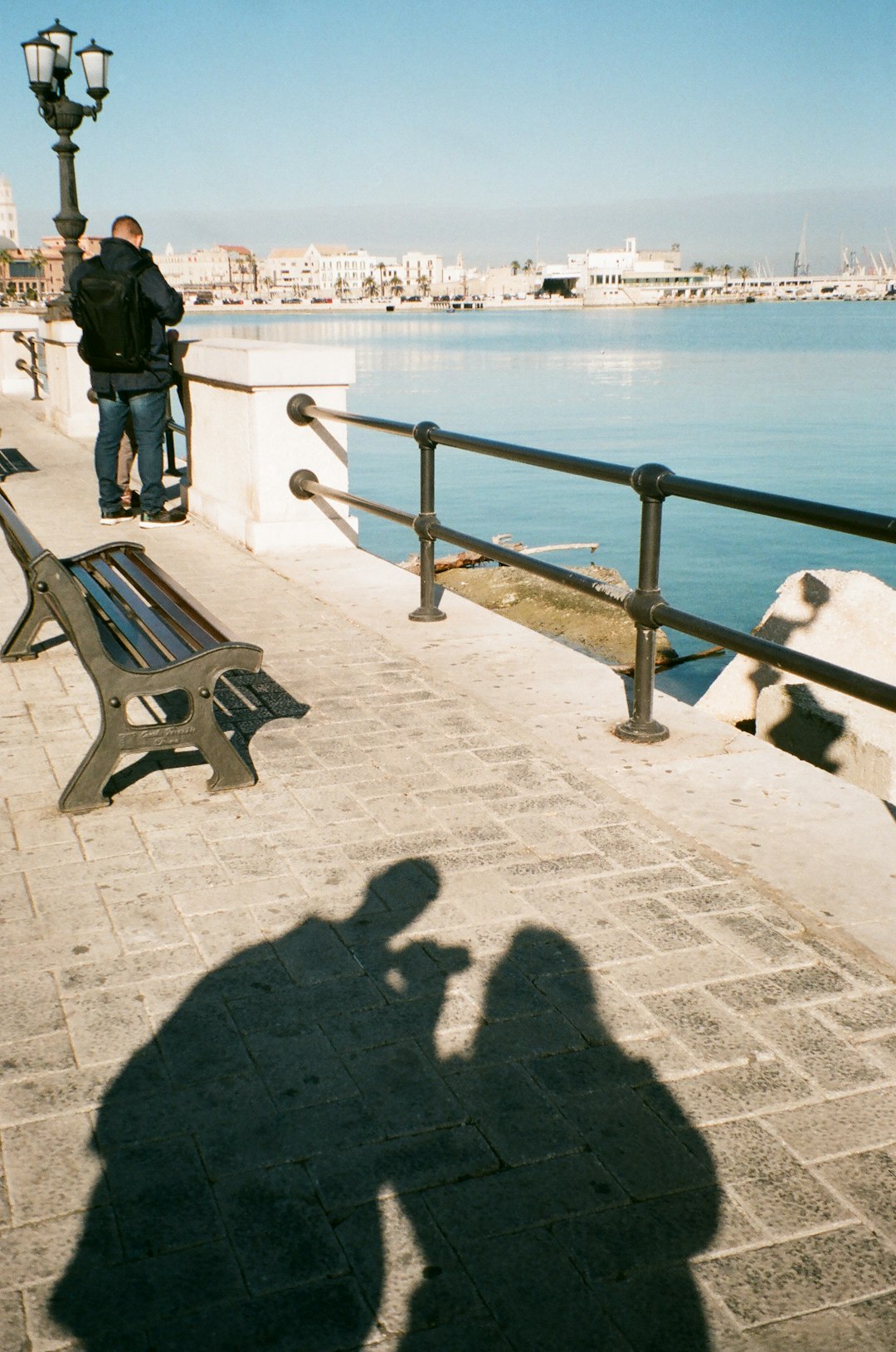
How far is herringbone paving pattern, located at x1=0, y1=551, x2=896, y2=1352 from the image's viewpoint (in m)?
2.17

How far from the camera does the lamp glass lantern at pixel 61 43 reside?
15.7 m

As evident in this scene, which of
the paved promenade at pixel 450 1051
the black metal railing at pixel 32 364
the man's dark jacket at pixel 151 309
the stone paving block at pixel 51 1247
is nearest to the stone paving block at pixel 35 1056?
the paved promenade at pixel 450 1051

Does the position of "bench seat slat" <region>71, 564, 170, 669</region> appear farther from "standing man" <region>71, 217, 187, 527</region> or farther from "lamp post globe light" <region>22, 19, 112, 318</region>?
"lamp post globe light" <region>22, 19, 112, 318</region>

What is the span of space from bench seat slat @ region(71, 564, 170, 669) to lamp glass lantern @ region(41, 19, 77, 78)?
1322 cm

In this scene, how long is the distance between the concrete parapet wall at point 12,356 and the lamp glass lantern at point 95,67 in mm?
7822

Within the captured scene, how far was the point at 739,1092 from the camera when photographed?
2.71m

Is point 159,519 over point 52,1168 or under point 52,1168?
over

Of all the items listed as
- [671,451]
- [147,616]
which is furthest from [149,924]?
[671,451]

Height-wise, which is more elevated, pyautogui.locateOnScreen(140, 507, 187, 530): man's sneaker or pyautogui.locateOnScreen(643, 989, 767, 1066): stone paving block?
pyautogui.locateOnScreen(140, 507, 187, 530): man's sneaker

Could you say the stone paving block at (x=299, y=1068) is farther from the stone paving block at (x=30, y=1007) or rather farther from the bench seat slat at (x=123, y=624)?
the bench seat slat at (x=123, y=624)

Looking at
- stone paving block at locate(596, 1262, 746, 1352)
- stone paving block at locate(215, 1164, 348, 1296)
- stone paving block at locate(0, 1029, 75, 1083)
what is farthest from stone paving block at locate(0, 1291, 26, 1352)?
stone paving block at locate(596, 1262, 746, 1352)

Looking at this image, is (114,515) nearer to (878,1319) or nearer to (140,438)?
(140,438)

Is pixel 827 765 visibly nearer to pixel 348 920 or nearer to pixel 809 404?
pixel 348 920

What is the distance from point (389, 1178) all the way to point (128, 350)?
8.35 m
